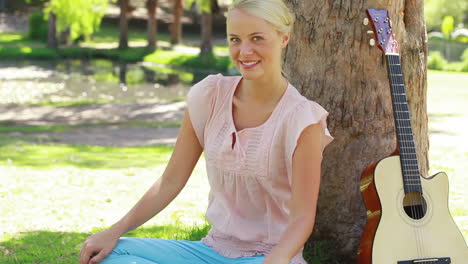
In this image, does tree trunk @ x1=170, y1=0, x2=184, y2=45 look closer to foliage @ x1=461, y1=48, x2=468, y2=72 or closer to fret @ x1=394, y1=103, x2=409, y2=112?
foliage @ x1=461, y1=48, x2=468, y2=72

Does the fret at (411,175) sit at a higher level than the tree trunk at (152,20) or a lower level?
lower

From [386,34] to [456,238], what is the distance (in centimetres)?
92

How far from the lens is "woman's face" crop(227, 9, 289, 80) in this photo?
299cm

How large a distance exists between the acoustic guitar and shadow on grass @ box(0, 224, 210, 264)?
1808 mm

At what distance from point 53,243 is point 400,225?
279 centimetres

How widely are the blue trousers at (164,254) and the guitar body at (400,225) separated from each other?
51 cm

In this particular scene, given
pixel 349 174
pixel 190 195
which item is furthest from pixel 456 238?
pixel 190 195

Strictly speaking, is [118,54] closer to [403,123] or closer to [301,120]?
[403,123]

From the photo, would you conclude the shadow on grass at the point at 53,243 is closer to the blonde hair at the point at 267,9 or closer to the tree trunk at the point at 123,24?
the blonde hair at the point at 267,9

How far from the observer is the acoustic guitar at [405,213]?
3217 mm

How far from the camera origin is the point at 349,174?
3.86 metres

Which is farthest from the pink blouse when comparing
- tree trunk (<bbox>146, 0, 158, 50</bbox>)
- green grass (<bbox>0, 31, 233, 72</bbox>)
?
tree trunk (<bbox>146, 0, 158, 50</bbox>)

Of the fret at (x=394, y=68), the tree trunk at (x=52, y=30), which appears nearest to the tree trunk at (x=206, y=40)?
the tree trunk at (x=52, y=30)

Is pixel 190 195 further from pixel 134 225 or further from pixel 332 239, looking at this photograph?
pixel 134 225
